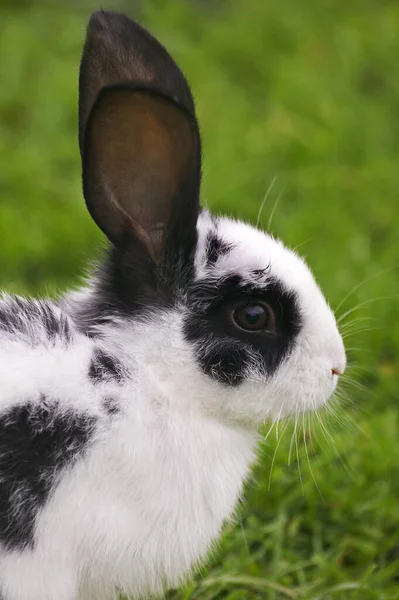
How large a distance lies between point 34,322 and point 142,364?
267 millimetres

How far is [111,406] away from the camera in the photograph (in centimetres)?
225

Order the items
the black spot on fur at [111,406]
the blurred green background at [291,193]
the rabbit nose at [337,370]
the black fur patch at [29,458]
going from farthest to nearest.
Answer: the blurred green background at [291,193], the rabbit nose at [337,370], the black spot on fur at [111,406], the black fur patch at [29,458]

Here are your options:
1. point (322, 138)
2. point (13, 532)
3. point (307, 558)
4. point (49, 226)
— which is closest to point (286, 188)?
point (322, 138)

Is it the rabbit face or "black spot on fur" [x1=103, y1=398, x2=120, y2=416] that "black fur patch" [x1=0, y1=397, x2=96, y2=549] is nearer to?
"black spot on fur" [x1=103, y1=398, x2=120, y2=416]

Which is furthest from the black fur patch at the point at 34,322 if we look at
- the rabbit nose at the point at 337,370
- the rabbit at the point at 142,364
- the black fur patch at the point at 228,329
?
the rabbit nose at the point at 337,370

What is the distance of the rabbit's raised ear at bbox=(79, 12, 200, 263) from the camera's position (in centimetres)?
222

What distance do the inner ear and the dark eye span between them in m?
0.23

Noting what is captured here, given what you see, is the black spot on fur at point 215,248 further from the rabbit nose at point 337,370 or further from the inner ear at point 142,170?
the rabbit nose at point 337,370

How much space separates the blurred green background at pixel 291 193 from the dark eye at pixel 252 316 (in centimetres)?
41

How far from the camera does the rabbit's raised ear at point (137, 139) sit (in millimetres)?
2223

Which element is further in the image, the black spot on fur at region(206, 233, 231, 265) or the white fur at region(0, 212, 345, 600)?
the black spot on fur at region(206, 233, 231, 265)

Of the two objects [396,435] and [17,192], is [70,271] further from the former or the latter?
[396,435]

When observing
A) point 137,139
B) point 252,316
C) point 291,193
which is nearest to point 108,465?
point 252,316

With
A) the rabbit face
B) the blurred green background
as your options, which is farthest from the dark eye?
the blurred green background
